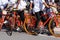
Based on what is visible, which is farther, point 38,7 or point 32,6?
point 32,6

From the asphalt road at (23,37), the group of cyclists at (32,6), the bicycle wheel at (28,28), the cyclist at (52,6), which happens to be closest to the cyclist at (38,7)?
the group of cyclists at (32,6)

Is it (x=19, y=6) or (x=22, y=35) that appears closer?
(x=22, y=35)

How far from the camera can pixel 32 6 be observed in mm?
11391

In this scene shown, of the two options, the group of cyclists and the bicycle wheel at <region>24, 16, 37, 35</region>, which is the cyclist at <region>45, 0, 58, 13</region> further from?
the bicycle wheel at <region>24, 16, 37, 35</region>

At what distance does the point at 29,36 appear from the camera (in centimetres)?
1068

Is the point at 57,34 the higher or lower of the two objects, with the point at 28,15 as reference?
lower

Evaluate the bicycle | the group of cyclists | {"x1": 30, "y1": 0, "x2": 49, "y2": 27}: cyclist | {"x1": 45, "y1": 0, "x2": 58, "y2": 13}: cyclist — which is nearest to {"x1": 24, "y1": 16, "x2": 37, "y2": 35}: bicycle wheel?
the bicycle

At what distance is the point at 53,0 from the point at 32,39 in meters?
2.01

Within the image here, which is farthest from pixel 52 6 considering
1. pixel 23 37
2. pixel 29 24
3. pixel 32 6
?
pixel 23 37

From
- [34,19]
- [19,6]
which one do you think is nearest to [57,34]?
[34,19]

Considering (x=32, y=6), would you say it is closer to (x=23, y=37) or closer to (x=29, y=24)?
(x=29, y=24)

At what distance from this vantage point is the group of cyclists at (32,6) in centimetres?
1110

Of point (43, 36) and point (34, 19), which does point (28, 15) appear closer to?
point (34, 19)

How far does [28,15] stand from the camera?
11.3 meters
